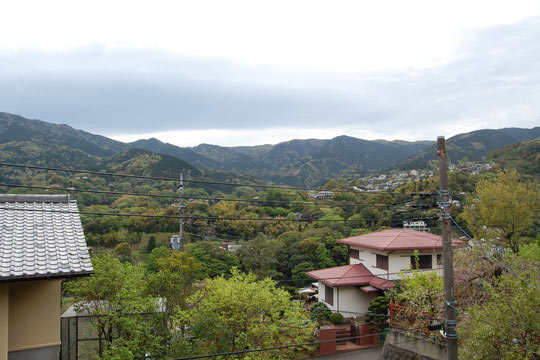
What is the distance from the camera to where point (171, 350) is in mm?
11117

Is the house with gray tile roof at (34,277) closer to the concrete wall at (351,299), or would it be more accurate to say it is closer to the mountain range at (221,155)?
the concrete wall at (351,299)

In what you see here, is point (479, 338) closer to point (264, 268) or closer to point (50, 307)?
point (50, 307)

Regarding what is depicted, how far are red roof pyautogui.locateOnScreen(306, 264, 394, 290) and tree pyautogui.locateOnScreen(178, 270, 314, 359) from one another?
846cm

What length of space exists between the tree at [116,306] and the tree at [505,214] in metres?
19.7

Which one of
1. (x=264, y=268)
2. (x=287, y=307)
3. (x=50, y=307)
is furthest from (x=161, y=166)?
(x=50, y=307)

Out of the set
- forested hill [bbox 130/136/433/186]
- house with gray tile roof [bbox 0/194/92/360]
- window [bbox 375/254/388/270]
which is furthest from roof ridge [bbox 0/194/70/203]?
forested hill [bbox 130/136/433/186]

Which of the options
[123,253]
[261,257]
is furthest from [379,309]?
[123,253]

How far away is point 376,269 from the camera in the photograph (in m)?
23.8

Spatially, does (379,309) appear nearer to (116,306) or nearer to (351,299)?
(351,299)

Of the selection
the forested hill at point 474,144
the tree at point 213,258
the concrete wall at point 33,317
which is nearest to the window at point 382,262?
the tree at point 213,258

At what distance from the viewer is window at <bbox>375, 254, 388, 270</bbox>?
2280cm

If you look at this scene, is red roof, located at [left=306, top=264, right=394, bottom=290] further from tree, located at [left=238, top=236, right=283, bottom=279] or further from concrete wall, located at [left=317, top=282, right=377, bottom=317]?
tree, located at [left=238, top=236, right=283, bottom=279]

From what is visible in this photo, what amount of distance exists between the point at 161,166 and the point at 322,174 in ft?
235

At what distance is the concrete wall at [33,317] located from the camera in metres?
6.11
